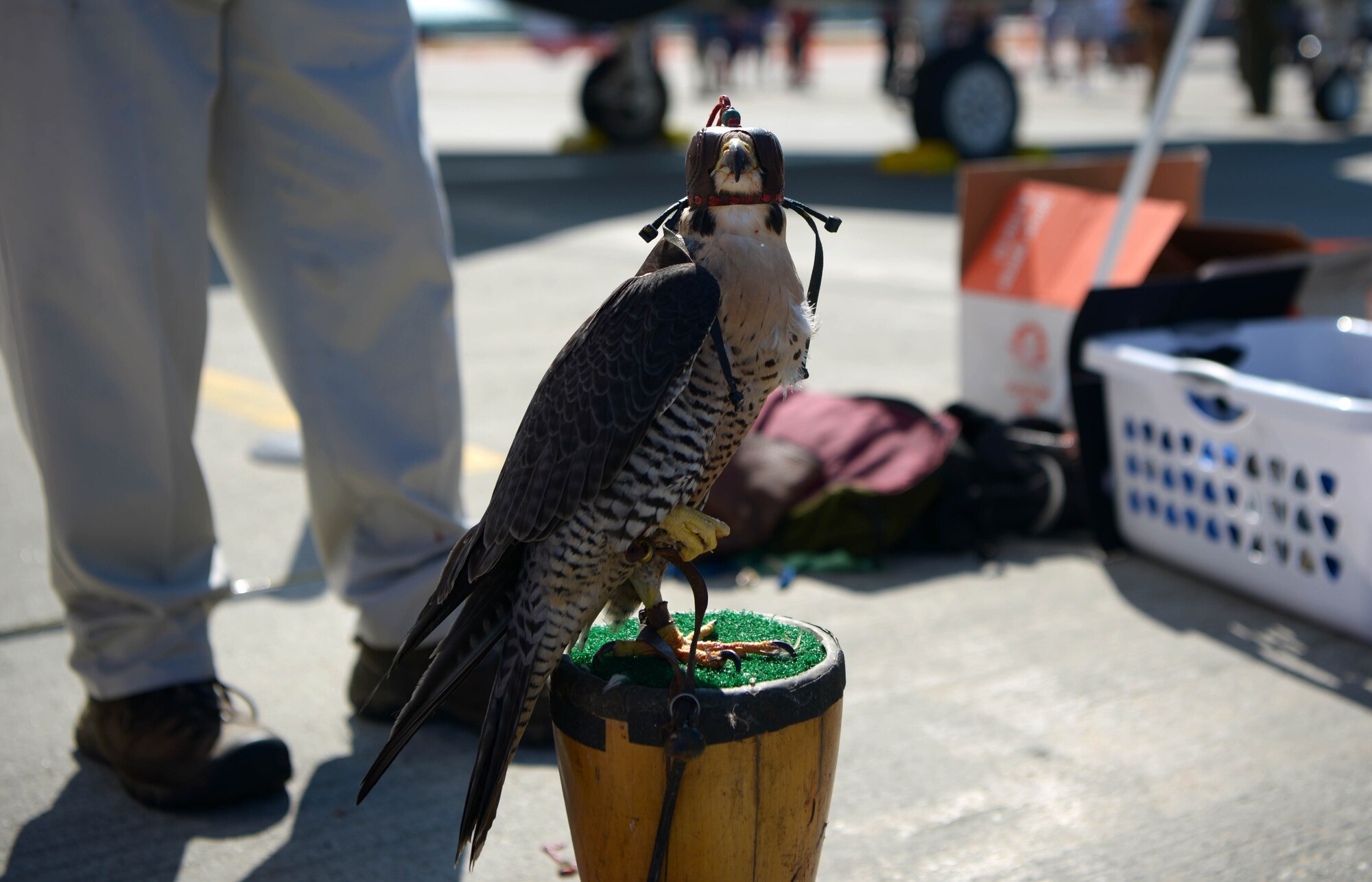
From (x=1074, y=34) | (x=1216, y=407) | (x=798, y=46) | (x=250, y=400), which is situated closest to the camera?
(x=1216, y=407)

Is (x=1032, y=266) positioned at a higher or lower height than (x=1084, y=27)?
lower

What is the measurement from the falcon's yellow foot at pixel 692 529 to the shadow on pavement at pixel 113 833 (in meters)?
1.07

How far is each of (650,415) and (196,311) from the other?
3.79ft

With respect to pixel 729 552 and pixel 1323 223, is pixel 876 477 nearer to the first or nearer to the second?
pixel 729 552

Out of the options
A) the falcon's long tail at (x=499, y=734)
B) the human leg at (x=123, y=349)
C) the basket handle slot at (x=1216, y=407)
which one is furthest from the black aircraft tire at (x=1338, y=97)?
the falcon's long tail at (x=499, y=734)

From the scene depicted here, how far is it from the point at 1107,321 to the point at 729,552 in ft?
3.86

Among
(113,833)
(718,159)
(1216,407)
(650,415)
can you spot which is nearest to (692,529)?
(650,415)

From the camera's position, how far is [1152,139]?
3553mm

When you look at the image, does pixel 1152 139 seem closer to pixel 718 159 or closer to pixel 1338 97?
pixel 718 159

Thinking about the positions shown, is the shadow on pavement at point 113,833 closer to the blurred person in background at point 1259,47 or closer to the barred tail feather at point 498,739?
the barred tail feather at point 498,739

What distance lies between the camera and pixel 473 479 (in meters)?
3.94

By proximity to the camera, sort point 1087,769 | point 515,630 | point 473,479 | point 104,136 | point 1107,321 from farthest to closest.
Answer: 1. point 473,479
2. point 1107,321
3. point 1087,769
4. point 104,136
5. point 515,630

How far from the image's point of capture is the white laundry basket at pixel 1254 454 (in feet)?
8.79

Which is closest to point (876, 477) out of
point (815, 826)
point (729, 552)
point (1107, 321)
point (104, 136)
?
point (729, 552)
